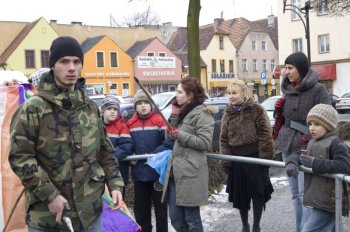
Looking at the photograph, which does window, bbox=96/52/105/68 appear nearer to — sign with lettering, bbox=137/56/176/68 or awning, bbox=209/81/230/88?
sign with lettering, bbox=137/56/176/68

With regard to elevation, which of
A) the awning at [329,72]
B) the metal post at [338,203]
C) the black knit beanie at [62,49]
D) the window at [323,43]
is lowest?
the metal post at [338,203]

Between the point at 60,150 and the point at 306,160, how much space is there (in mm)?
1807

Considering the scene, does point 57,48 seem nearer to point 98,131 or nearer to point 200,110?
point 98,131

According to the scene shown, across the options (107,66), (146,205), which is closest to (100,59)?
(107,66)

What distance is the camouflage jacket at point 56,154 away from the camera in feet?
8.91

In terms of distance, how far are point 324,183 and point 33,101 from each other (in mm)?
2132

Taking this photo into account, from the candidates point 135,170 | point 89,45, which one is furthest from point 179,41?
point 135,170

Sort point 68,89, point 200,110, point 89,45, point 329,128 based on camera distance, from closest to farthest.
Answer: point 68,89 → point 329,128 → point 200,110 → point 89,45

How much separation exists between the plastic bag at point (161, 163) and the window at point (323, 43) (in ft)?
121

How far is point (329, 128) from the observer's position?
367cm

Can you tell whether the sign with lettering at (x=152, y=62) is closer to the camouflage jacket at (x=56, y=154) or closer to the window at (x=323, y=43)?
the window at (x=323, y=43)

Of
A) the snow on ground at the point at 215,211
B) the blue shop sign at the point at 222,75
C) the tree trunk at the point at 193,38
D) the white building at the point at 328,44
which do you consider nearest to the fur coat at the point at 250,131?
the snow on ground at the point at 215,211

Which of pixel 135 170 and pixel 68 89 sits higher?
pixel 68 89

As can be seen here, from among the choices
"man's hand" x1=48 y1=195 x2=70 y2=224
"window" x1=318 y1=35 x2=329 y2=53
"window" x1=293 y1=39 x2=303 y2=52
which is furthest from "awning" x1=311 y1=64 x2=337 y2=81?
"man's hand" x1=48 y1=195 x2=70 y2=224
